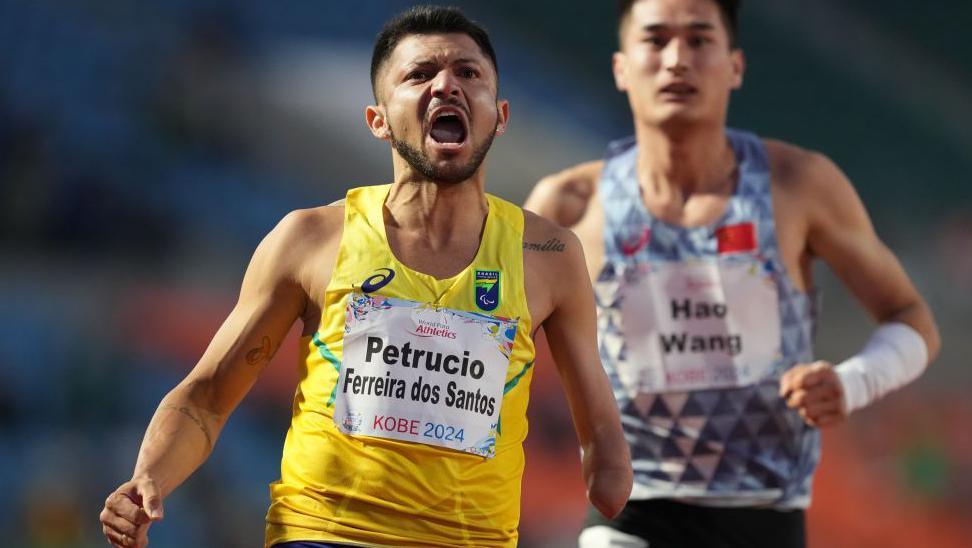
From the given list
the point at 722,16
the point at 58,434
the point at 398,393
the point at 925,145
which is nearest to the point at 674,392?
the point at 722,16

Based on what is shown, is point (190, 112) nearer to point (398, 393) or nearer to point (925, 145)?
point (925, 145)

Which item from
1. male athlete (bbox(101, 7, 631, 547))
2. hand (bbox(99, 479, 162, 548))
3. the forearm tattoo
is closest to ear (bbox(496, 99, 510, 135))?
male athlete (bbox(101, 7, 631, 547))

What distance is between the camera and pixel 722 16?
12.5 feet

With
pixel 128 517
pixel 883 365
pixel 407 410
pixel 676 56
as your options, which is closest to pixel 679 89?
pixel 676 56

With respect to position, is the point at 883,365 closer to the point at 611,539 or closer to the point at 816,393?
the point at 816,393

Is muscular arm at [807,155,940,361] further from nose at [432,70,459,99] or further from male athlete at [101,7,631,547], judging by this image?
nose at [432,70,459,99]

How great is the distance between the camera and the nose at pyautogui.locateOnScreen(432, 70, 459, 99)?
8.15 ft

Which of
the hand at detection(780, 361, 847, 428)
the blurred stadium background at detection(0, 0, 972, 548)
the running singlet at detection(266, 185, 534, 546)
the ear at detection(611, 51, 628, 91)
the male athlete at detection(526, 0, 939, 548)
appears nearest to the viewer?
the running singlet at detection(266, 185, 534, 546)

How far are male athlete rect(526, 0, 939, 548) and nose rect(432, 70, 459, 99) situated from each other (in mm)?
1250

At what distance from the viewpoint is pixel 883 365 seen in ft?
11.6

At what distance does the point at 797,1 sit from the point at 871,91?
721 millimetres

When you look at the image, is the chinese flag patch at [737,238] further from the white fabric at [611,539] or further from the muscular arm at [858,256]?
the white fabric at [611,539]

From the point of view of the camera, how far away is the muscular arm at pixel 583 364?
249 cm

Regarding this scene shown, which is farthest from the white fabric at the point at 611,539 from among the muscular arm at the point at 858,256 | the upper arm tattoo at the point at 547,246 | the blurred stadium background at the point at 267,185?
the blurred stadium background at the point at 267,185
